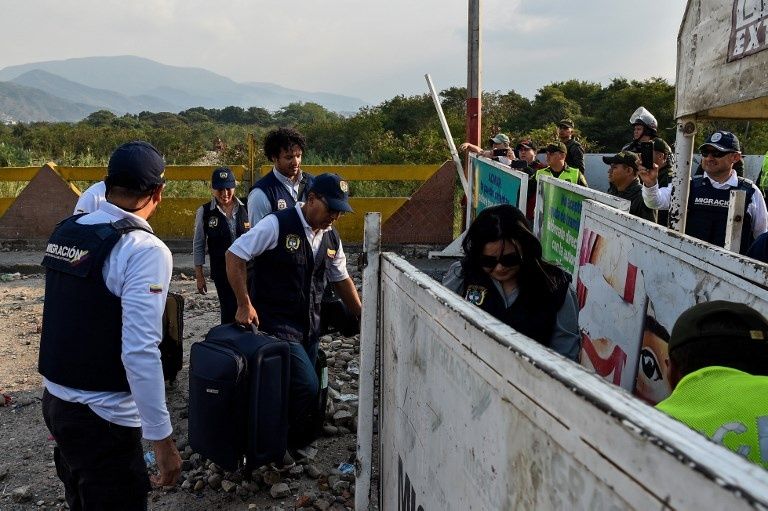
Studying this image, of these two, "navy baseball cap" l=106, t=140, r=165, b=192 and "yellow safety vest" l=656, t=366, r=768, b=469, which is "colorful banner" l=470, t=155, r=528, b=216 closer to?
"navy baseball cap" l=106, t=140, r=165, b=192

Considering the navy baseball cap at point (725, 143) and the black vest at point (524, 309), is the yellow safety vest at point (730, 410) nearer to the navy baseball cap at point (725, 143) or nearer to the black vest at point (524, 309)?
the black vest at point (524, 309)

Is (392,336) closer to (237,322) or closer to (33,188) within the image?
(237,322)

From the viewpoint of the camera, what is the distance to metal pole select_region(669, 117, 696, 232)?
444 cm

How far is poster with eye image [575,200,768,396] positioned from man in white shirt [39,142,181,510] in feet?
5.97

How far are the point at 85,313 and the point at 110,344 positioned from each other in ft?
0.47

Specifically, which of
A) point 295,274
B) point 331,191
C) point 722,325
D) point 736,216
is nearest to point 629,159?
point 736,216

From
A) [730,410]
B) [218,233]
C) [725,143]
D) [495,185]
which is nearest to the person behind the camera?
[730,410]

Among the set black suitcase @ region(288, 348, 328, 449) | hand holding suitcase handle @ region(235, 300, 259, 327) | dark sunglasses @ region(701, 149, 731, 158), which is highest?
dark sunglasses @ region(701, 149, 731, 158)

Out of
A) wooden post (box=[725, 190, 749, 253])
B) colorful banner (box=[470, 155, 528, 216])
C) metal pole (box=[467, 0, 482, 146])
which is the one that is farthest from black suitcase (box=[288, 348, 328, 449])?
metal pole (box=[467, 0, 482, 146])

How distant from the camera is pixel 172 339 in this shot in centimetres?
489

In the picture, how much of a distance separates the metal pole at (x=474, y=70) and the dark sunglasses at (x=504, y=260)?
8.08m

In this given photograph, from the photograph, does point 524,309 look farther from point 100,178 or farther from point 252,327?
point 100,178

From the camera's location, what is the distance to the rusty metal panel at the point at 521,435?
0.81 meters

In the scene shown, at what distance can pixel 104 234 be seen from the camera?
2.45m
